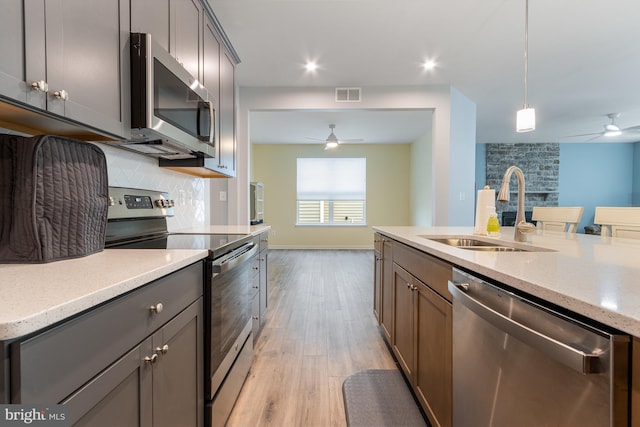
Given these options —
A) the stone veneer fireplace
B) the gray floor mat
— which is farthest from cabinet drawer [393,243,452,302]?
the stone veneer fireplace

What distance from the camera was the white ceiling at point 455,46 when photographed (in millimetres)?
2359

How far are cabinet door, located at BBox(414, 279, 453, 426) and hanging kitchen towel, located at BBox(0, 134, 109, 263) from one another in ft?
4.41

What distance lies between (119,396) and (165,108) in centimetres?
117

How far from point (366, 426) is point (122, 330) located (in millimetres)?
1293

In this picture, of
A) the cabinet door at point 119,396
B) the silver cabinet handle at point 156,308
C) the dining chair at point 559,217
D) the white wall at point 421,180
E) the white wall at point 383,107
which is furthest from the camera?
the white wall at point 421,180

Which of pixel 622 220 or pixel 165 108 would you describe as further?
pixel 622 220

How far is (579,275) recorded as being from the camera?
774 millimetres

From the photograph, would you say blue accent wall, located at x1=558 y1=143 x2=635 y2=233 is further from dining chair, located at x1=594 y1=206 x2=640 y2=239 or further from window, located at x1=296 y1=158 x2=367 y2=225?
dining chair, located at x1=594 y1=206 x2=640 y2=239

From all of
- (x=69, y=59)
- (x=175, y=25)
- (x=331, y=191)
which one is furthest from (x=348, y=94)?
(x=331, y=191)

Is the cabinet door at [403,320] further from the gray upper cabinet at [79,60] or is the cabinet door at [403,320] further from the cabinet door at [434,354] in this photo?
the gray upper cabinet at [79,60]

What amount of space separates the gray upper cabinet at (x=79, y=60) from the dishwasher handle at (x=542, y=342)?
1.36 m

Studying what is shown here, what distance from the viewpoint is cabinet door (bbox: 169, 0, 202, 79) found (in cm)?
158

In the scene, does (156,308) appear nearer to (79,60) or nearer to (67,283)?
(67,283)

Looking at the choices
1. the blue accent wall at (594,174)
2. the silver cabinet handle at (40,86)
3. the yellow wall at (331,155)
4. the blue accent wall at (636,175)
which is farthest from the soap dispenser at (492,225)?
the blue accent wall at (636,175)
